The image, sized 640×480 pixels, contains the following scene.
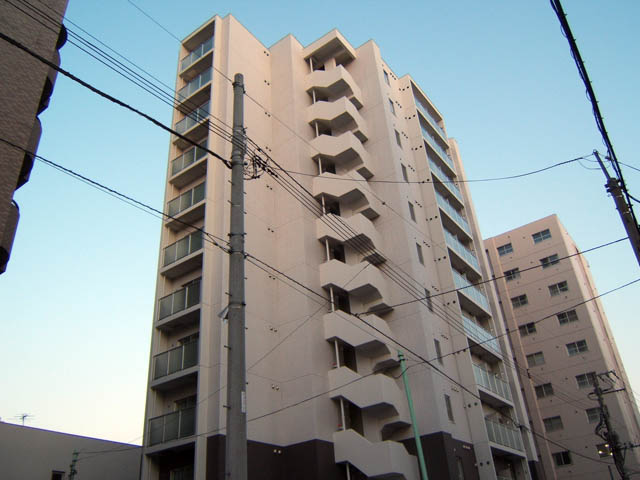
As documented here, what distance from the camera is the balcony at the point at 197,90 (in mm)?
32500

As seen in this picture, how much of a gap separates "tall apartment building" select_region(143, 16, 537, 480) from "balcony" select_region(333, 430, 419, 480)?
75 millimetres

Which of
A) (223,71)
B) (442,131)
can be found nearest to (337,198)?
(223,71)

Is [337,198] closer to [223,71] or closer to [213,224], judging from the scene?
[213,224]

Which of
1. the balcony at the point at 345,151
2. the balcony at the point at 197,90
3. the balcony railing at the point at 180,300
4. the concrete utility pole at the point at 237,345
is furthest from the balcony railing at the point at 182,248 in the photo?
the concrete utility pole at the point at 237,345

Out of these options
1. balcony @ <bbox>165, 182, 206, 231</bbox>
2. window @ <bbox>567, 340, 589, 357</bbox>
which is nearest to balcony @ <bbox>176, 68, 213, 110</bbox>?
balcony @ <bbox>165, 182, 206, 231</bbox>

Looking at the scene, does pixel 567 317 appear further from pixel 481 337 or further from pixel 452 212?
pixel 481 337

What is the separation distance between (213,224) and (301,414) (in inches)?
389

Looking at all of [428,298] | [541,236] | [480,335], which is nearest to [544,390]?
[541,236]

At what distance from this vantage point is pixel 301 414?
23.9 meters

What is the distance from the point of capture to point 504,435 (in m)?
29.1

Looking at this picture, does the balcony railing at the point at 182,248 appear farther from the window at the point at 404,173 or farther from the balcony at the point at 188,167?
the window at the point at 404,173

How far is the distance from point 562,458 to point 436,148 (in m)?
26.6

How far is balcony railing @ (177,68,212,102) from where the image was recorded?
32.7 m

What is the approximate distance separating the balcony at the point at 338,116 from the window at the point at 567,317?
2744 centimetres
